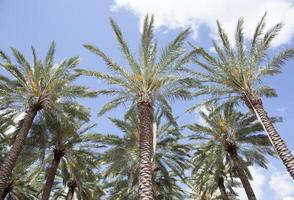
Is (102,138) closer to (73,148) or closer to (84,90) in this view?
(73,148)

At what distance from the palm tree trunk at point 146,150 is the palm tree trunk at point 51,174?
9.38 m

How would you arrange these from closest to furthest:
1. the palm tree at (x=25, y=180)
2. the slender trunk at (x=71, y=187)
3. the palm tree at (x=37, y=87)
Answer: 1. the palm tree at (x=37, y=87)
2. the palm tree at (x=25, y=180)
3. the slender trunk at (x=71, y=187)

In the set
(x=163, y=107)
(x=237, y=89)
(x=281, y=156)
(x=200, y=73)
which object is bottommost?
(x=281, y=156)

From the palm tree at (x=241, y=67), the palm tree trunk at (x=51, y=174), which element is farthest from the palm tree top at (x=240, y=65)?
the palm tree trunk at (x=51, y=174)

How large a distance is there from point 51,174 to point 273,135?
1419cm

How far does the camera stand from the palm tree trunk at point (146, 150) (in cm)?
1345

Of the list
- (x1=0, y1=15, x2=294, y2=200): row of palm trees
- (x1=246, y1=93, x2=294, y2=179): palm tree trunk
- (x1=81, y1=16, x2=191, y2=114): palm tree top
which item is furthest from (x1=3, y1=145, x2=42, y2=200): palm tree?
(x1=246, y1=93, x2=294, y2=179): palm tree trunk

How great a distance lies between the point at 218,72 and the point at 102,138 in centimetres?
1003

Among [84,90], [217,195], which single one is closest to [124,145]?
[84,90]

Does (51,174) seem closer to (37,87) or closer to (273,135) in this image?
(37,87)

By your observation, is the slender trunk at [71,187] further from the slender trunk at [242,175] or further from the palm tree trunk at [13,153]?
the slender trunk at [242,175]

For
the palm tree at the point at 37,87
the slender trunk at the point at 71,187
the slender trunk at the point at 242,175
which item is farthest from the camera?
the slender trunk at the point at 71,187

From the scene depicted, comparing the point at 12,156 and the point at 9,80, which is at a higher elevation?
the point at 9,80

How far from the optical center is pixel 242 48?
64.7 feet
